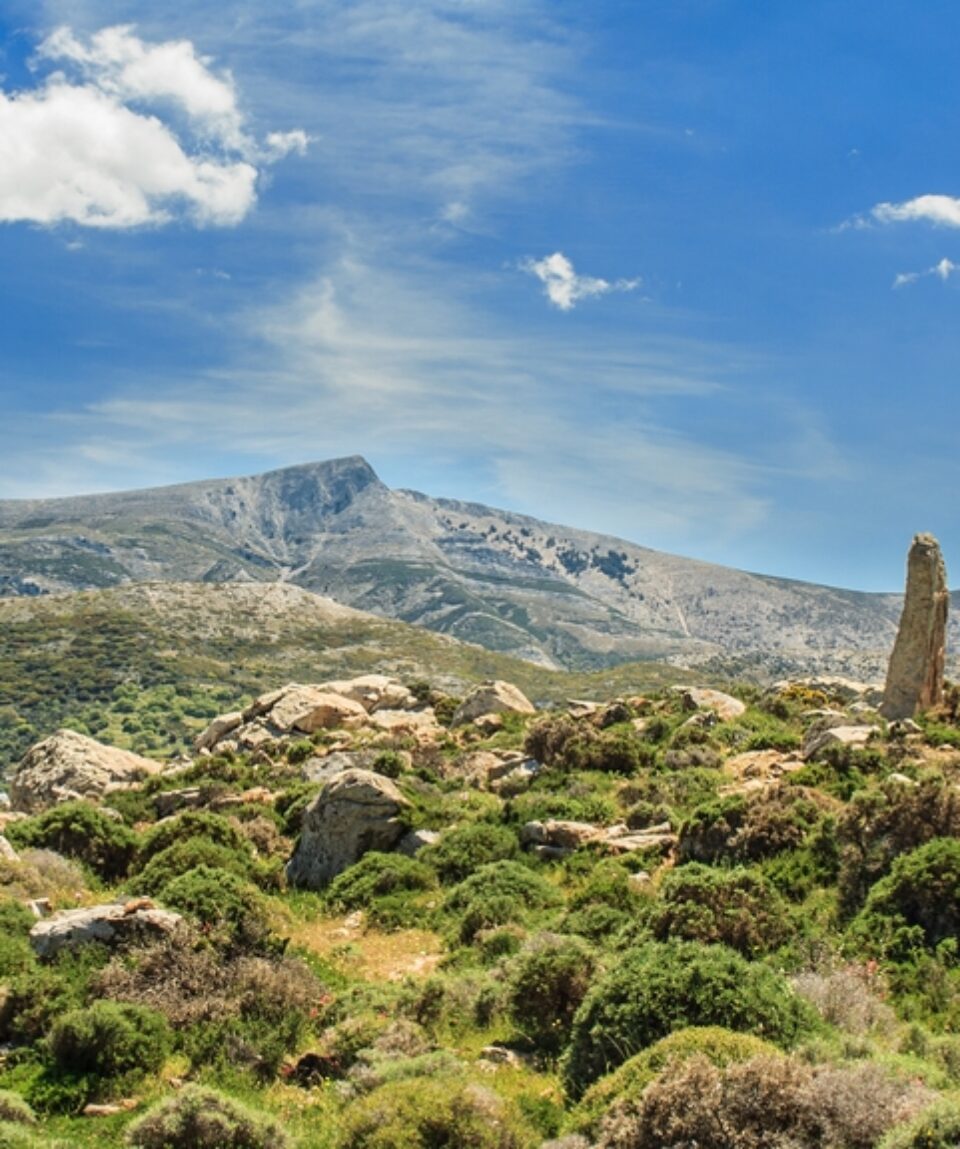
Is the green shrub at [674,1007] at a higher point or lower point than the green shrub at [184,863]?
higher

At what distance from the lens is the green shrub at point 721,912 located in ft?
38.6

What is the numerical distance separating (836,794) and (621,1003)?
39.0 feet

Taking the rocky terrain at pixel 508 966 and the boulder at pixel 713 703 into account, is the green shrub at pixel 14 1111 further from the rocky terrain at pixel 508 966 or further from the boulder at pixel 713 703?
the boulder at pixel 713 703

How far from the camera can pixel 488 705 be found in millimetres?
44875

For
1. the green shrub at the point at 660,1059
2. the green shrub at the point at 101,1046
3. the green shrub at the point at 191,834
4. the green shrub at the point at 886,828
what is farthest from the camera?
the green shrub at the point at 191,834

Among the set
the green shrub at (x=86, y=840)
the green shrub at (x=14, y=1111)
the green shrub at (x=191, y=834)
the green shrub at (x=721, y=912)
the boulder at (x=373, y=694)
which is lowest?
the green shrub at (x=86, y=840)

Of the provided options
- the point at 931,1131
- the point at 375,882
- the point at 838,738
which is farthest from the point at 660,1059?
the point at 838,738

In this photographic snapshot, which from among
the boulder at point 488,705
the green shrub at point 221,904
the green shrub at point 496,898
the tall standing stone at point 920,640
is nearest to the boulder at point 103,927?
the green shrub at point 221,904

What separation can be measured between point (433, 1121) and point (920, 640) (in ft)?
93.8

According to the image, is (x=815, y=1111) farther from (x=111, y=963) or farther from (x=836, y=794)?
(x=836, y=794)

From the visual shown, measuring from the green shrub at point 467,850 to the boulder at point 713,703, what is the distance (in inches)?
685

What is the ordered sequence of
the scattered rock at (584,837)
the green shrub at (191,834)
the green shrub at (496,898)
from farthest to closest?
the green shrub at (191,834)
the scattered rock at (584,837)
the green shrub at (496,898)

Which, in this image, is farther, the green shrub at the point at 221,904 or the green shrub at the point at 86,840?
the green shrub at the point at 86,840

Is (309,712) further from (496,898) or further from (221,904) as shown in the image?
(221,904)
